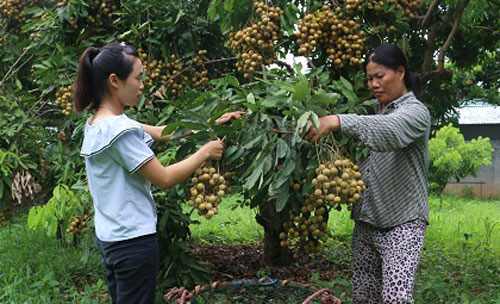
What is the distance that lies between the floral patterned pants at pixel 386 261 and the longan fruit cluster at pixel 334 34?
2.40ft

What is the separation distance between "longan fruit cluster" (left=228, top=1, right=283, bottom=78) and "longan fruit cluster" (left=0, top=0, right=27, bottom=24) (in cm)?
225

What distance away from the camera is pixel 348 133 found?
5.35 ft

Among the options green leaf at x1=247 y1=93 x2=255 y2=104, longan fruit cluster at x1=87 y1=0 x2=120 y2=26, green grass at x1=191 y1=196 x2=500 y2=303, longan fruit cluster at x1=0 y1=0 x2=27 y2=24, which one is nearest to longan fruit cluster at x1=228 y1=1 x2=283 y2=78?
green leaf at x1=247 y1=93 x2=255 y2=104

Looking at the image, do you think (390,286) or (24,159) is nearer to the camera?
(390,286)

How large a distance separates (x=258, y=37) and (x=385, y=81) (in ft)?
2.14

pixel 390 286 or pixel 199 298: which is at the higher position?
pixel 390 286

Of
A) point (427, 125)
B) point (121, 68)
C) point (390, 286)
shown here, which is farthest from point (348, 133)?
point (121, 68)

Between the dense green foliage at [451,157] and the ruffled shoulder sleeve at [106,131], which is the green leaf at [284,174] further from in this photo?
the dense green foliage at [451,157]

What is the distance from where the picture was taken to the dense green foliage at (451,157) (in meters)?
8.92

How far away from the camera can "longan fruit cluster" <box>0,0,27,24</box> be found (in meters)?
3.72

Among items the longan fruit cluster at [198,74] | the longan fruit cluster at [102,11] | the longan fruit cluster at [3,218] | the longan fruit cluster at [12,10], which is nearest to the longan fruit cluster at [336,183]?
the longan fruit cluster at [198,74]

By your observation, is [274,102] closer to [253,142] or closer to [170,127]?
[253,142]

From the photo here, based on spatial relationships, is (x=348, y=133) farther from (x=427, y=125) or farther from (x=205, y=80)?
(x=205, y=80)

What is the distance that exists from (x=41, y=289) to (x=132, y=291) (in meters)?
1.99
